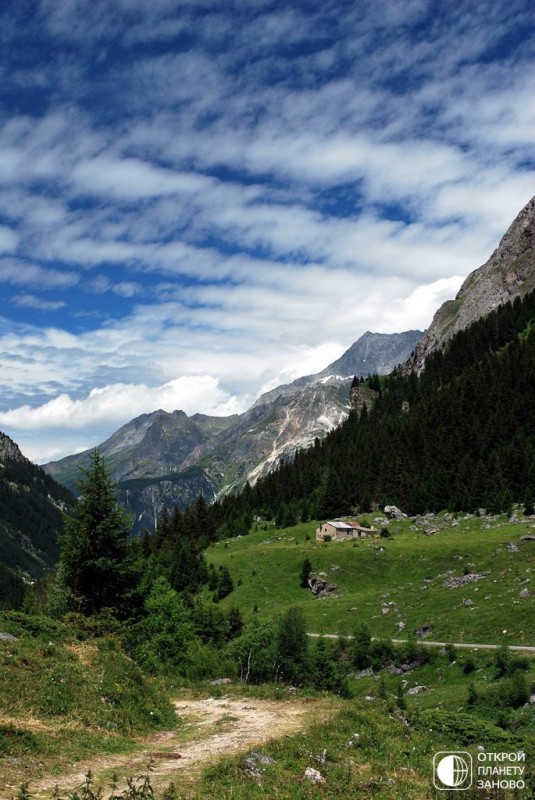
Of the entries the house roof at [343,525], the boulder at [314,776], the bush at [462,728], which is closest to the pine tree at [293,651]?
the bush at [462,728]

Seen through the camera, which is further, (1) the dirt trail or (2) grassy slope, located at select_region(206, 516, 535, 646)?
(2) grassy slope, located at select_region(206, 516, 535, 646)

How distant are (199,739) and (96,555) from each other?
18.4m

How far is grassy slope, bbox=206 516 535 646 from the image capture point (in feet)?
153

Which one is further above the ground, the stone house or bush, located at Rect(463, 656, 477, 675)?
the stone house

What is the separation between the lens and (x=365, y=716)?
65.7 ft

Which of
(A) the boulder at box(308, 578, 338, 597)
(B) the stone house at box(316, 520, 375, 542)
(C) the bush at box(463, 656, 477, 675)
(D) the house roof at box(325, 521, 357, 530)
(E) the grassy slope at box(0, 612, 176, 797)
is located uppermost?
(E) the grassy slope at box(0, 612, 176, 797)

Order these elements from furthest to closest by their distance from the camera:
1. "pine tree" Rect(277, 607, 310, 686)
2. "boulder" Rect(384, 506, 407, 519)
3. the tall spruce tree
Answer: "boulder" Rect(384, 506, 407, 519) < the tall spruce tree < "pine tree" Rect(277, 607, 310, 686)

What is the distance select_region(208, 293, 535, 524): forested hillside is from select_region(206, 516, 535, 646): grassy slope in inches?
356

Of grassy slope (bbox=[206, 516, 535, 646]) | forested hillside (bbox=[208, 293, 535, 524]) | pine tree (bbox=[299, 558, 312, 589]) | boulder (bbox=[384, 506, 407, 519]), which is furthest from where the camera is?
boulder (bbox=[384, 506, 407, 519])

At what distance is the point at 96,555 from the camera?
115 ft

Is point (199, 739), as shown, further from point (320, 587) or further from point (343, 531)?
point (343, 531)

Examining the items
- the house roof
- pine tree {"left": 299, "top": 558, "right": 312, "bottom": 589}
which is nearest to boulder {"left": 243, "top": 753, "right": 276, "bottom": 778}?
pine tree {"left": 299, "top": 558, "right": 312, "bottom": 589}

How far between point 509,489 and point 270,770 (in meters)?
81.5

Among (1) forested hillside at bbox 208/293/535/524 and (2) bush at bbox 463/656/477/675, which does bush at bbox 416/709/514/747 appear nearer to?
(2) bush at bbox 463/656/477/675
